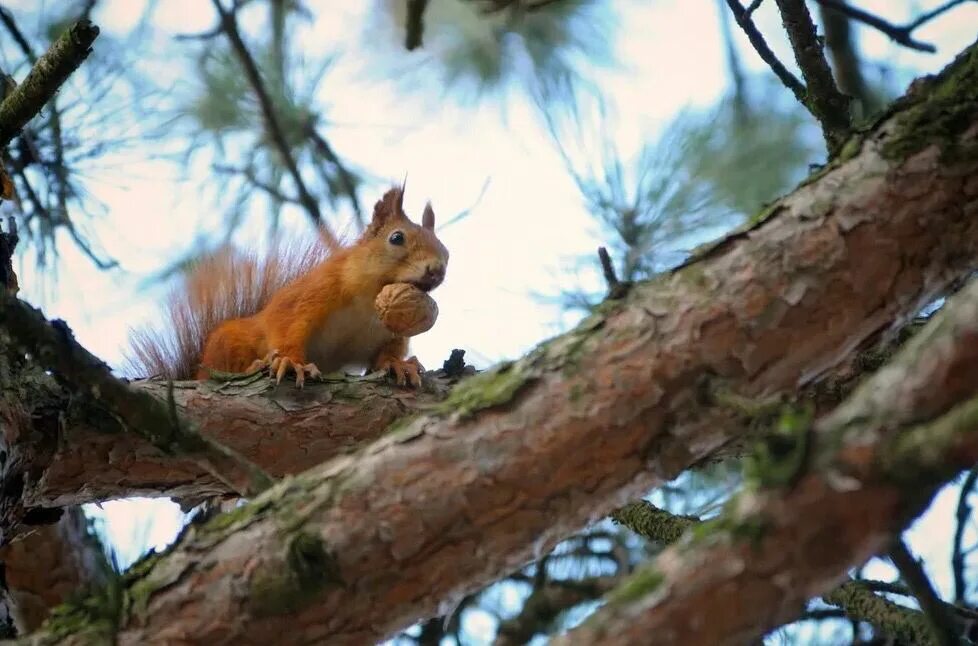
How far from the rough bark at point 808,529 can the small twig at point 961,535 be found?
693 millimetres

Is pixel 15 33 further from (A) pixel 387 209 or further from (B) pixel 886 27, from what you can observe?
(B) pixel 886 27

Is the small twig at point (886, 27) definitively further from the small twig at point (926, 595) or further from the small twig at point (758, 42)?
the small twig at point (926, 595)

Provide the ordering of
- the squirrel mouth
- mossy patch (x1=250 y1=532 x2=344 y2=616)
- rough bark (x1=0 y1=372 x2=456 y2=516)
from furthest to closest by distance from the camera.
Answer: the squirrel mouth, rough bark (x1=0 y1=372 x2=456 y2=516), mossy patch (x1=250 y1=532 x2=344 y2=616)

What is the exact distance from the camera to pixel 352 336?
1.72 meters

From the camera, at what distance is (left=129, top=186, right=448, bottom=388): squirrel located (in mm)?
1670

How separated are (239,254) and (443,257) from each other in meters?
0.42

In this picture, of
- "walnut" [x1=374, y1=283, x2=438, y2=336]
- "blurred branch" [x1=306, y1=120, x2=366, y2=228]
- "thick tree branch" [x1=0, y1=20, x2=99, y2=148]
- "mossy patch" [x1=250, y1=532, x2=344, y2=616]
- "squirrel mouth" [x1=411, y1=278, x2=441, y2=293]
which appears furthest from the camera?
"blurred branch" [x1=306, y1=120, x2=366, y2=228]

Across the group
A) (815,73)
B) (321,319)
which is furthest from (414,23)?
(815,73)

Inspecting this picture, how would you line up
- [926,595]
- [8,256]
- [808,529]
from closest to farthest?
[808,529] < [926,595] < [8,256]

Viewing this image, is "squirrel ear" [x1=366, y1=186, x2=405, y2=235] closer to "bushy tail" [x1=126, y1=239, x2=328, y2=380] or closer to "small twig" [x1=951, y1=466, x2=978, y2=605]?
"bushy tail" [x1=126, y1=239, x2=328, y2=380]

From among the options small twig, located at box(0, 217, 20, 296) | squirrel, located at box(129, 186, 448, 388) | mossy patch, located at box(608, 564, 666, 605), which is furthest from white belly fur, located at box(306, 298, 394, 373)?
mossy patch, located at box(608, 564, 666, 605)

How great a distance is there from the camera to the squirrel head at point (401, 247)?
167 centimetres

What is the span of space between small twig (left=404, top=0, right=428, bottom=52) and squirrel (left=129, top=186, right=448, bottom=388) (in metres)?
0.29

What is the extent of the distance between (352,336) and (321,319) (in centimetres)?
6
